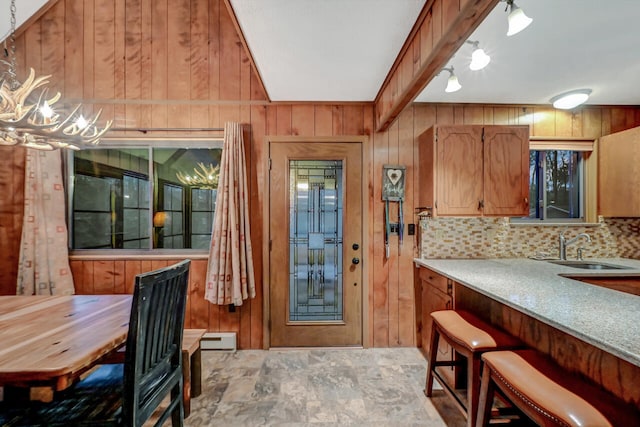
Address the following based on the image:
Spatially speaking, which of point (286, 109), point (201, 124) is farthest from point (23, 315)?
point (286, 109)

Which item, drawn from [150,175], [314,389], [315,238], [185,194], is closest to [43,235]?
[150,175]

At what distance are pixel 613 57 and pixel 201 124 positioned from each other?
351 centimetres

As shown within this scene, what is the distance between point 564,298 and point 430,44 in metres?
1.55

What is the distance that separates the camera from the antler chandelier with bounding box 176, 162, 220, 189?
2961mm

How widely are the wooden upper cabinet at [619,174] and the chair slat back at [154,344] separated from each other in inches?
151

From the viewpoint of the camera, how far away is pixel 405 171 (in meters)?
2.76

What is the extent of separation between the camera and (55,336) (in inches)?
52.4

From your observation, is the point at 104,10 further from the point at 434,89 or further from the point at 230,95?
the point at 434,89

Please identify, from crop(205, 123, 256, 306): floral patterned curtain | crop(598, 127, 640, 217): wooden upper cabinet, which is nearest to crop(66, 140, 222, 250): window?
crop(205, 123, 256, 306): floral patterned curtain

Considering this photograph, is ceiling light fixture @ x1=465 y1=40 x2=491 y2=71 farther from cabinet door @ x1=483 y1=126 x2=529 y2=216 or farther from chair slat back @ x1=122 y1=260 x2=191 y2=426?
chair slat back @ x1=122 y1=260 x2=191 y2=426

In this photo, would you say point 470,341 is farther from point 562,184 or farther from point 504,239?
point 562,184

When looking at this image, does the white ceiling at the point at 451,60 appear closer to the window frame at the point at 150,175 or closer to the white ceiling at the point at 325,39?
the white ceiling at the point at 325,39

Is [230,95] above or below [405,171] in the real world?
above

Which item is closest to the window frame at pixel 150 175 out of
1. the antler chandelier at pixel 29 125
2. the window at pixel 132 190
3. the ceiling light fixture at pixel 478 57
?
the window at pixel 132 190
